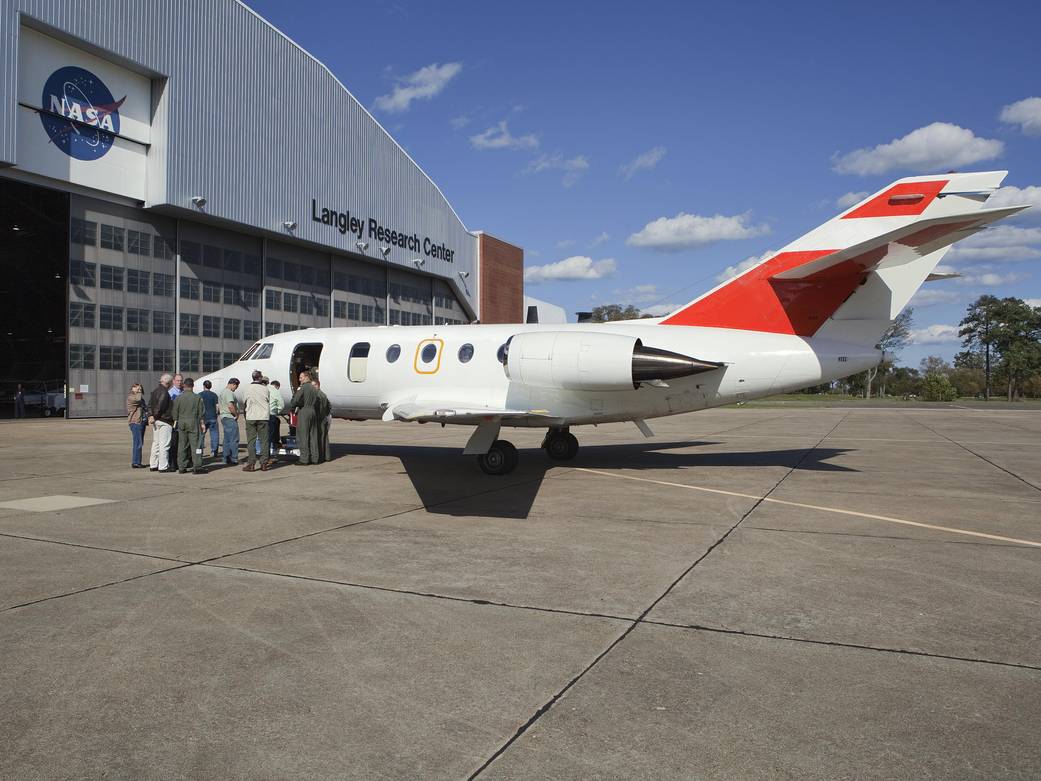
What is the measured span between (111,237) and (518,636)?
36.4 m

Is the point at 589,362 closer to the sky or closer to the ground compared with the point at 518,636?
closer to the sky

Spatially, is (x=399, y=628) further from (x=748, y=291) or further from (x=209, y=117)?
(x=209, y=117)

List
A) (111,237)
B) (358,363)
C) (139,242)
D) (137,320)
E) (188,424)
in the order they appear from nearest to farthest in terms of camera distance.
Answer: (188,424) → (358,363) → (111,237) → (139,242) → (137,320)

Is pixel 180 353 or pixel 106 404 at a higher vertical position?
pixel 180 353

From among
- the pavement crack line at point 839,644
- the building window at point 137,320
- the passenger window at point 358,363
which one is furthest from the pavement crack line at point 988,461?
the building window at point 137,320

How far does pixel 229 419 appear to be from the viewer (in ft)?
50.2

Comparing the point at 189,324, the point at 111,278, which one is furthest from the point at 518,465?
the point at 189,324

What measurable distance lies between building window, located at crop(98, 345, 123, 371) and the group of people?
2187cm

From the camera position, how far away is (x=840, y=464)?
1577 cm

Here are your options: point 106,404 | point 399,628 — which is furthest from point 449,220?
point 399,628

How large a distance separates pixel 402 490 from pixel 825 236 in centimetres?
894

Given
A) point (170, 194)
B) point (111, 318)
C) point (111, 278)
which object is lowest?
point (111, 318)

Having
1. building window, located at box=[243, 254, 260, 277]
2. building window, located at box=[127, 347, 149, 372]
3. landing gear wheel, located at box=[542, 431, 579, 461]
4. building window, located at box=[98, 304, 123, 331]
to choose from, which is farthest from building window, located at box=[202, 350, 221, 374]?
landing gear wheel, located at box=[542, 431, 579, 461]

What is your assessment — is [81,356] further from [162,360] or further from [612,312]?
[612,312]
